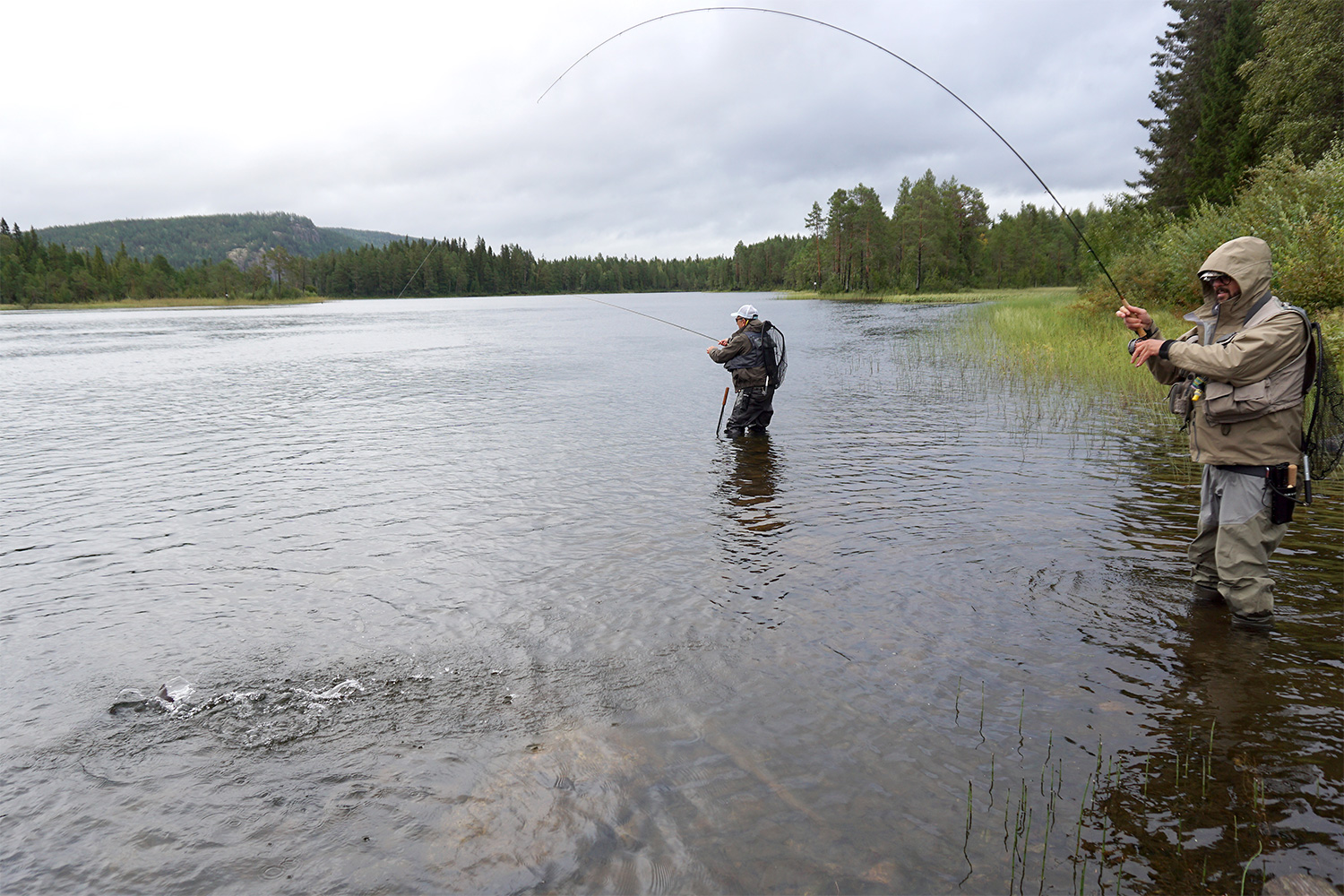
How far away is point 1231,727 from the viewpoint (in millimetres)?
4781

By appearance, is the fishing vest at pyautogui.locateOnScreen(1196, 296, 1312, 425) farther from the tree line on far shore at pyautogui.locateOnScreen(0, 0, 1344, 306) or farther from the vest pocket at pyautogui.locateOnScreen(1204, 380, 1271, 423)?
the tree line on far shore at pyautogui.locateOnScreen(0, 0, 1344, 306)

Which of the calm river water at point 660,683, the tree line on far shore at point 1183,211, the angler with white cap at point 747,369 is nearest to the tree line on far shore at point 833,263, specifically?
the tree line on far shore at point 1183,211

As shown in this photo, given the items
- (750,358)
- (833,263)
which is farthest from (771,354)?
(833,263)

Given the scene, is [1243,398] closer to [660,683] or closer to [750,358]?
[660,683]

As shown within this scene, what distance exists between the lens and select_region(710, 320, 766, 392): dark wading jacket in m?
14.5

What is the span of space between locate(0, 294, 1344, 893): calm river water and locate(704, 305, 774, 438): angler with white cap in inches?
83.4

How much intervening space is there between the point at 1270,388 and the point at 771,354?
950 centimetres

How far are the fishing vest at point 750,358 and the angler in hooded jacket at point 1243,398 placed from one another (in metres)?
8.75

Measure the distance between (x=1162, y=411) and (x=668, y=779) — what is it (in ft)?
50.2

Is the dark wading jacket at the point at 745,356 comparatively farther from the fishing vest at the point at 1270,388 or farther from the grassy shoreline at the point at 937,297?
the grassy shoreline at the point at 937,297

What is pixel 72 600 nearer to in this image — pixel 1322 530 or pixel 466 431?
pixel 466 431

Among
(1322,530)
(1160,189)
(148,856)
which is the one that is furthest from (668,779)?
(1160,189)

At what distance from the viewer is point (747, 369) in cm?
1478

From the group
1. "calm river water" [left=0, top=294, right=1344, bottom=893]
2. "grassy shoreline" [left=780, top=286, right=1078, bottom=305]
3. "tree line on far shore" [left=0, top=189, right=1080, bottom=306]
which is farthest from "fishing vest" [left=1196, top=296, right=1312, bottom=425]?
"tree line on far shore" [left=0, top=189, right=1080, bottom=306]
